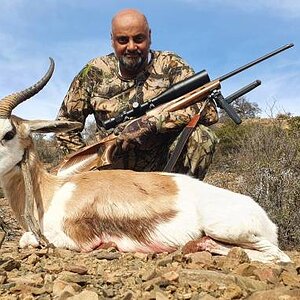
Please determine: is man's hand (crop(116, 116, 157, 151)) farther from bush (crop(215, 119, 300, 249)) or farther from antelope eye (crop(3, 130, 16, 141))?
bush (crop(215, 119, 300, 249))

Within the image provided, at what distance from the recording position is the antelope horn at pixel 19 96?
5.65m

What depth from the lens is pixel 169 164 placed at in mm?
6867

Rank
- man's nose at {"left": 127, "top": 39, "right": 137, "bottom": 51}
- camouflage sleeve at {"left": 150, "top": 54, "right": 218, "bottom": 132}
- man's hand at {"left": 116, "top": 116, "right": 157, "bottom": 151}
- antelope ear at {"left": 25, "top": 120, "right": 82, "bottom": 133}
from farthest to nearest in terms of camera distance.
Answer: man's nose at {"left": 127, "top": 39, "right": 137, "bottom": 51}, camouflage sleeve at {"left": 150, "top": 54, "right": 218, "bottom": 132}, man's hand at {"left": 116, "top": 116, "right": 157, "bottom": 151}, antelope ear at {"left": 25, "top": 120, "right": 82, "bottom": 133}

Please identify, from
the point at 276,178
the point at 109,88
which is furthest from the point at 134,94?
the point at 276,178

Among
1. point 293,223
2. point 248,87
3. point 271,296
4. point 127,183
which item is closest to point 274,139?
point 293,223

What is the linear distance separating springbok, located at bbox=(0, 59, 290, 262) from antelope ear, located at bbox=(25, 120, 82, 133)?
5cm

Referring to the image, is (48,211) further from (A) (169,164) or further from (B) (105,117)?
(B) (105,117)

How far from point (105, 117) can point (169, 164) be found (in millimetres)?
1486

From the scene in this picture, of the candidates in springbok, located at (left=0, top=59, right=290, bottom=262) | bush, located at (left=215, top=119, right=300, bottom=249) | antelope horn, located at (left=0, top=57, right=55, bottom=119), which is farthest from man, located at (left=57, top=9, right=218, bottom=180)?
bush, located at (left=215, top=119, right=300, bottom=249)

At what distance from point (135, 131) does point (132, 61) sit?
1.36 meters

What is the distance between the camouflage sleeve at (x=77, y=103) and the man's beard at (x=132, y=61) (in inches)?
21.1

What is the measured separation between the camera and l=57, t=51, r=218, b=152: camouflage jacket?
25.5ft

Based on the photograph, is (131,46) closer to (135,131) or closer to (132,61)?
(132,61)

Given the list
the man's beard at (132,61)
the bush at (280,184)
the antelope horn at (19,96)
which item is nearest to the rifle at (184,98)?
the man's beard at (132,61)
